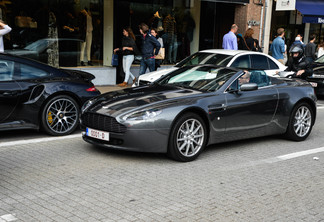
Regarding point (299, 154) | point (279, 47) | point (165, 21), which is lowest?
point (299, 154)

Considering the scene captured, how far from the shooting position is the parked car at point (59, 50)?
13.7 meters

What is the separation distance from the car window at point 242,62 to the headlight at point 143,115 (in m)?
5.34

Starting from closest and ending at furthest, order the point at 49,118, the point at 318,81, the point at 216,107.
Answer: the point at 216,107
the point at 49,118
the point at 318,81

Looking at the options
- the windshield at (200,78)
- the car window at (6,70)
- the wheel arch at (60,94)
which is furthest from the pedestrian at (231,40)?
the car window at (6,70)

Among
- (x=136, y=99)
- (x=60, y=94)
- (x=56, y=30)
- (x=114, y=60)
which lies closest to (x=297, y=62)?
(x=114, y=60)

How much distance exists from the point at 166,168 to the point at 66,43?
9504mm

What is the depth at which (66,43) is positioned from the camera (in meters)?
14.6

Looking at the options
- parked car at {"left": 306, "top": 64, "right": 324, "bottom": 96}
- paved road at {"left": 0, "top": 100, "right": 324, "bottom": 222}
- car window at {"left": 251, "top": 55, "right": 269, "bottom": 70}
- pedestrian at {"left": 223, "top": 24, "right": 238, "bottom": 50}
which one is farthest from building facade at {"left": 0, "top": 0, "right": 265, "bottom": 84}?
paved road at {"left": 0, "top": 100, "right": 324, "bottom": 222}

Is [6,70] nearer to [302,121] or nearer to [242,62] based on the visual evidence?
[302,121]

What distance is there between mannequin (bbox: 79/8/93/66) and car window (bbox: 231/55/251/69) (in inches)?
233

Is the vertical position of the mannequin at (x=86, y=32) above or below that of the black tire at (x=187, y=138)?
above

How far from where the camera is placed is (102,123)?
20.9 ft

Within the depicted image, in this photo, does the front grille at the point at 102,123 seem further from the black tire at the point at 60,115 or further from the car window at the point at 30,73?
the car window at the point at 30,73

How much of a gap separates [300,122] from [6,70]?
5.24m
